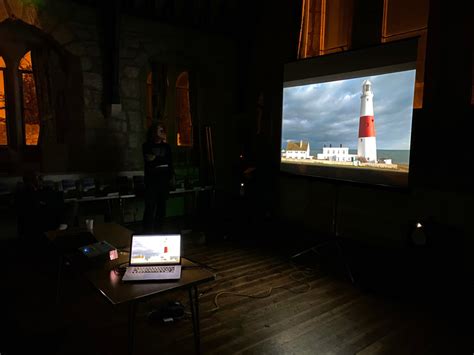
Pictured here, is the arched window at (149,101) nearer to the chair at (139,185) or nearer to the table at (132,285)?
the chair at (139,185)

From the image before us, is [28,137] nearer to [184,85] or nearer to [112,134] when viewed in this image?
[112,134]

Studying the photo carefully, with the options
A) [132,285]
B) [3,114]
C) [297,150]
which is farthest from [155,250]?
[3,114]

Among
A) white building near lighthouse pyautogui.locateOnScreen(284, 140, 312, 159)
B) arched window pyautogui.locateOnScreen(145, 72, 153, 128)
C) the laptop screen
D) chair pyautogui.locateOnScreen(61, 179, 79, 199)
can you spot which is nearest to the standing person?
chair pyautogui.locateOnScreen(61, 179, 79, 199)

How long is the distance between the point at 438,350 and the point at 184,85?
518cm

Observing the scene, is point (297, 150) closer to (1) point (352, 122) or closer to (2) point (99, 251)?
(1) point (352, 122)

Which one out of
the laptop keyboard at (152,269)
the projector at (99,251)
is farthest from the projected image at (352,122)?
the projector at (99,251)

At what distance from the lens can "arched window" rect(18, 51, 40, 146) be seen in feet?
15.5

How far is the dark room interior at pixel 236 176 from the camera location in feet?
8.38

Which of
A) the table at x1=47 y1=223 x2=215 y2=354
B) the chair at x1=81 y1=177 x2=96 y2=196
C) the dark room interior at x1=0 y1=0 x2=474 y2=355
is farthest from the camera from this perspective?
the chair at x1=81 y1=177 x2=96 y2=196

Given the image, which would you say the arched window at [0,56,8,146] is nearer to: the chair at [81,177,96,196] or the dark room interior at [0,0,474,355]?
the dark room interior at [0,0,474,355]

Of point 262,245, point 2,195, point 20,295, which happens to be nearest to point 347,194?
point 262,245

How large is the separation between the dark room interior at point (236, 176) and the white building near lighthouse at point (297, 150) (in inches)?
1.7

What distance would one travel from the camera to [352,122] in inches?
163

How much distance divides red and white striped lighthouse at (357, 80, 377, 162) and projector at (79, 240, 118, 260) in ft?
9.70
